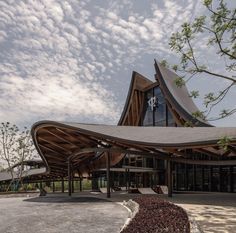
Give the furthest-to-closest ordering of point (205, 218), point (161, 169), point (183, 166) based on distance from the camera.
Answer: point (161, 169)
point (183, 166)
point (205, 218)

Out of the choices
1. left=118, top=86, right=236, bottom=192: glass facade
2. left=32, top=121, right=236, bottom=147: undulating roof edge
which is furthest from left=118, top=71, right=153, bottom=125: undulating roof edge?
left=32, top=121, right=236, bottom=147: undulating roof edge

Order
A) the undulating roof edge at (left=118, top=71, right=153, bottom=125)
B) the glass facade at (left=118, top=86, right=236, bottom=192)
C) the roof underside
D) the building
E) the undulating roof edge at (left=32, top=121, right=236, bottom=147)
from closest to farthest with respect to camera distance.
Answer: the undulating roof edge at (left=32, top=121, right=236, bottom=147) → the roof underside → the building → the glass facade at (left=118, top=86, right=236, bottom=192) → the undulating roof edge at (left=118, top=71, right=153, bottom=125)

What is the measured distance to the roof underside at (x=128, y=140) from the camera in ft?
61.1

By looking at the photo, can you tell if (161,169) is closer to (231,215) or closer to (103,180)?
(103,180)

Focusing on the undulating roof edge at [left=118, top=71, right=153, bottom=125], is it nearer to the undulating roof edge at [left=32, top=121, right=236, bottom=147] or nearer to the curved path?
the undulating roof edge at [left=32, top=121, right=236, bottom=147]

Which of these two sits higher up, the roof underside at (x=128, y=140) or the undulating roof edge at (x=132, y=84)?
the undulating roof edge at (x=132, y=84)

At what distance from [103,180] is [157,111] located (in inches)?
579

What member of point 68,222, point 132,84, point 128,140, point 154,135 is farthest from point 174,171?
point 68,222

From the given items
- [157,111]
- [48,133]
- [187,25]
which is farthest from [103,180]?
[187,25]

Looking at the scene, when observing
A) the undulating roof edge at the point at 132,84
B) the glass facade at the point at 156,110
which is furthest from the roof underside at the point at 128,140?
the undulating roof edge at the point at 132,84

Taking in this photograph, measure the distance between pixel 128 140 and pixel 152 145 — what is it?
55.9 inches

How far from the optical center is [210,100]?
409 inches

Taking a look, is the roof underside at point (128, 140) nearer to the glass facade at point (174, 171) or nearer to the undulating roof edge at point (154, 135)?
the undulating roof edge at point (154, 135)

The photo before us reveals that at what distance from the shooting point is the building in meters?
20.2
